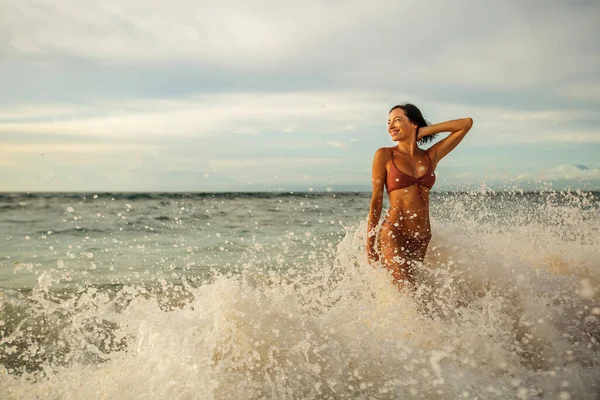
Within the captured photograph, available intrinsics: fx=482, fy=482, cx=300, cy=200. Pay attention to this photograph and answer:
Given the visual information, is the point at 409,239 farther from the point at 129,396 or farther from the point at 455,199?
the point at 455,199

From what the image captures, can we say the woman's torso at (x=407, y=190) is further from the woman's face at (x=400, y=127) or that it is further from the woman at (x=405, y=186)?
the woman's face at (x=400, y=127)

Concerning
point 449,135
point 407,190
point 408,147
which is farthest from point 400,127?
point 407,190

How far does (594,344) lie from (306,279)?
14.2 ft

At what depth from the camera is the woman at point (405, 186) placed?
4711 mm

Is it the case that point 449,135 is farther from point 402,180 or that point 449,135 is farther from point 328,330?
point 328,330

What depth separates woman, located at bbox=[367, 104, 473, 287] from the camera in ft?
15.5

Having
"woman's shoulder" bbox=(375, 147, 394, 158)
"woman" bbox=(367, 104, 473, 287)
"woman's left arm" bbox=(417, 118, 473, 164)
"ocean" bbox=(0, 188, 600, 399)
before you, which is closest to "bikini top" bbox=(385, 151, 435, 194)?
"woman" bbox=(367, 104, 473, 287)

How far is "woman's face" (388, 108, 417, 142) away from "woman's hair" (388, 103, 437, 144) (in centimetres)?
4

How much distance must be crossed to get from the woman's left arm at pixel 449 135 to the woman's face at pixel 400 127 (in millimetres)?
96

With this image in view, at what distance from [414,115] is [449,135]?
0.42 metres

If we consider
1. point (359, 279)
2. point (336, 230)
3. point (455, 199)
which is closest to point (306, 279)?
point (359, 279)

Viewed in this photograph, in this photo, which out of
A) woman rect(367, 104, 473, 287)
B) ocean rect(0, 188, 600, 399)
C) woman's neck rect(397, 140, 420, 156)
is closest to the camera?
ocean rect(0, 188, 600, 399)

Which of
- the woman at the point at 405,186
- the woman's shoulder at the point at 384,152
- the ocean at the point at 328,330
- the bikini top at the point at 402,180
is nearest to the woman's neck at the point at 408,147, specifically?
the woman at the point at 405,186

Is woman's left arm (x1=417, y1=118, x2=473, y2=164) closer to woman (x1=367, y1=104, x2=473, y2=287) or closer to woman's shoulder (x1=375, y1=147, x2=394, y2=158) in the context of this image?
woman (x1=367, y1=104, x2=473, y2=287)
